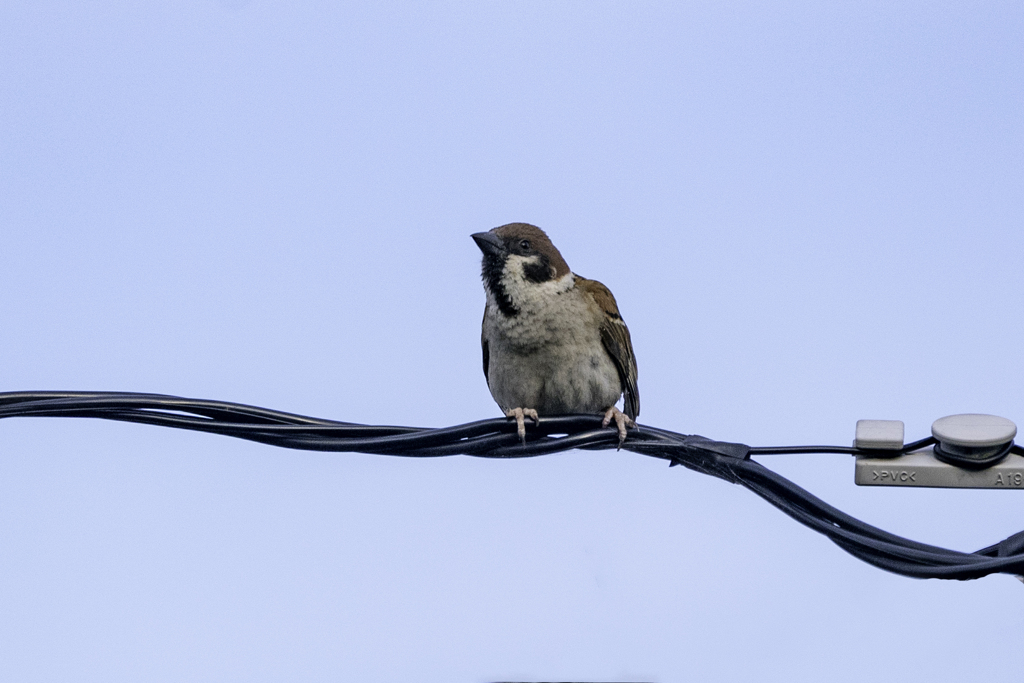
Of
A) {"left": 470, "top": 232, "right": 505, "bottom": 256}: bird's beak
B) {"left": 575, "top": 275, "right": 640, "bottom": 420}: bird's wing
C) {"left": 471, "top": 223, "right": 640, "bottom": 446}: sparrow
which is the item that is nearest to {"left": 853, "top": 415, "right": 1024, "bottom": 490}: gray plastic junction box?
{"left": 471, "top": 223, "right": 640, "bottom": 446}: sparrow

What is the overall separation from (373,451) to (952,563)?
2134mm

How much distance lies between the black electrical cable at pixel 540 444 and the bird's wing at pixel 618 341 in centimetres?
215

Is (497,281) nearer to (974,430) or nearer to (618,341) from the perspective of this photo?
(618,341)

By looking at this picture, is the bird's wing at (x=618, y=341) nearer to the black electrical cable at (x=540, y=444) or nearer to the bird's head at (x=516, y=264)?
the bird's head at (x=516, y=264)

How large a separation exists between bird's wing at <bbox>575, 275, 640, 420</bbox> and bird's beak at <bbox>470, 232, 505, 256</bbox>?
0.57m

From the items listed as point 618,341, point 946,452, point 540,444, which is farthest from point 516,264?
point 946,452

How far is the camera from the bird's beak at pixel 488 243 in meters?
7.14

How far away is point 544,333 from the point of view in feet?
22.8

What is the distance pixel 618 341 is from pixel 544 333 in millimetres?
579

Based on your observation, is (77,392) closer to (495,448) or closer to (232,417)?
(232,417)

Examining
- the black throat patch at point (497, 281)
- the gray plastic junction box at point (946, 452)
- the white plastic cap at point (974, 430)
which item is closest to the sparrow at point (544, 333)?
the black throat patch at point (497, 281)

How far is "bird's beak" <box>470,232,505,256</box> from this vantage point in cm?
714

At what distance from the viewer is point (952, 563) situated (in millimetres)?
4004

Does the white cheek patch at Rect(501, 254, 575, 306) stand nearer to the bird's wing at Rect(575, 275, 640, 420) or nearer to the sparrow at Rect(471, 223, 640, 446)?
the sparrow at Rect(471, 223, 640, 446)
